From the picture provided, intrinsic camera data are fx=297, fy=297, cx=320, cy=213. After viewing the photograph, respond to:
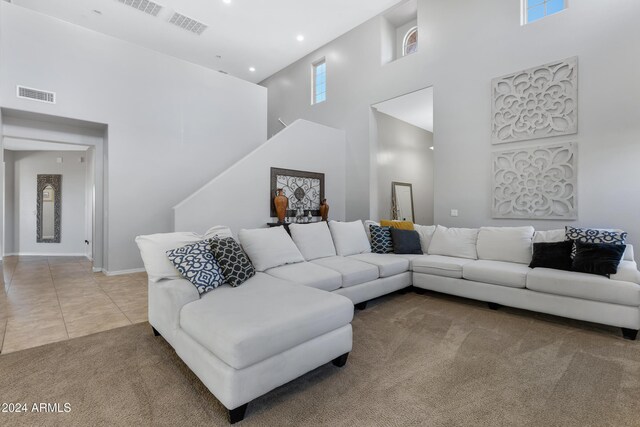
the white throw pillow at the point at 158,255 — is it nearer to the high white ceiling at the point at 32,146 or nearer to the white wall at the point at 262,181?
the white wall at the point at 262,181

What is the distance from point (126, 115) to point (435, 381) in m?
5.57

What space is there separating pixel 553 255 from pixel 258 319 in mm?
3069

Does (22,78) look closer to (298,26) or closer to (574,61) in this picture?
(298,26)

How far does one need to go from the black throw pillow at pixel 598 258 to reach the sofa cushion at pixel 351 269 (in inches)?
75.7

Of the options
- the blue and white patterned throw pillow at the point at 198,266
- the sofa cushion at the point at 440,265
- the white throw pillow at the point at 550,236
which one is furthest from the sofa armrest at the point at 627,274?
the blue and white patterned throw pillow at the point at 198,266

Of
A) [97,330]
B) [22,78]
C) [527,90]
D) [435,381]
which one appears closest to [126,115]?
[22,78]

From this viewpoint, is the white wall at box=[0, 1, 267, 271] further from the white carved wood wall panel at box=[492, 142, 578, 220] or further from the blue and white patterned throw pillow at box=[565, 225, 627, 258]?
the blue and white patterned throw pillow at box=[565, 225, 627, 258]

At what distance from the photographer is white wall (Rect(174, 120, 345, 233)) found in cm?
453

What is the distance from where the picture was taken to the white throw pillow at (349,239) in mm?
3949

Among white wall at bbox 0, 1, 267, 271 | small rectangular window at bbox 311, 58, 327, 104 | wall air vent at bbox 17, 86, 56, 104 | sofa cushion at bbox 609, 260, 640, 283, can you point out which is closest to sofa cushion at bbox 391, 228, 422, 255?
sofa cushion at bbox 609, 260, 640, 283

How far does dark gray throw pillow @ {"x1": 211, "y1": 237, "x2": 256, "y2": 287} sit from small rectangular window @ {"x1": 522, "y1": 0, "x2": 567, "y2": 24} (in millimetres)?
5144

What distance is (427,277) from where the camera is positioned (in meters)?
3.64

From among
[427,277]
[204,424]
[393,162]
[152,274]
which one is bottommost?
[204,424]

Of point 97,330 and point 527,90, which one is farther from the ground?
point 527,90
